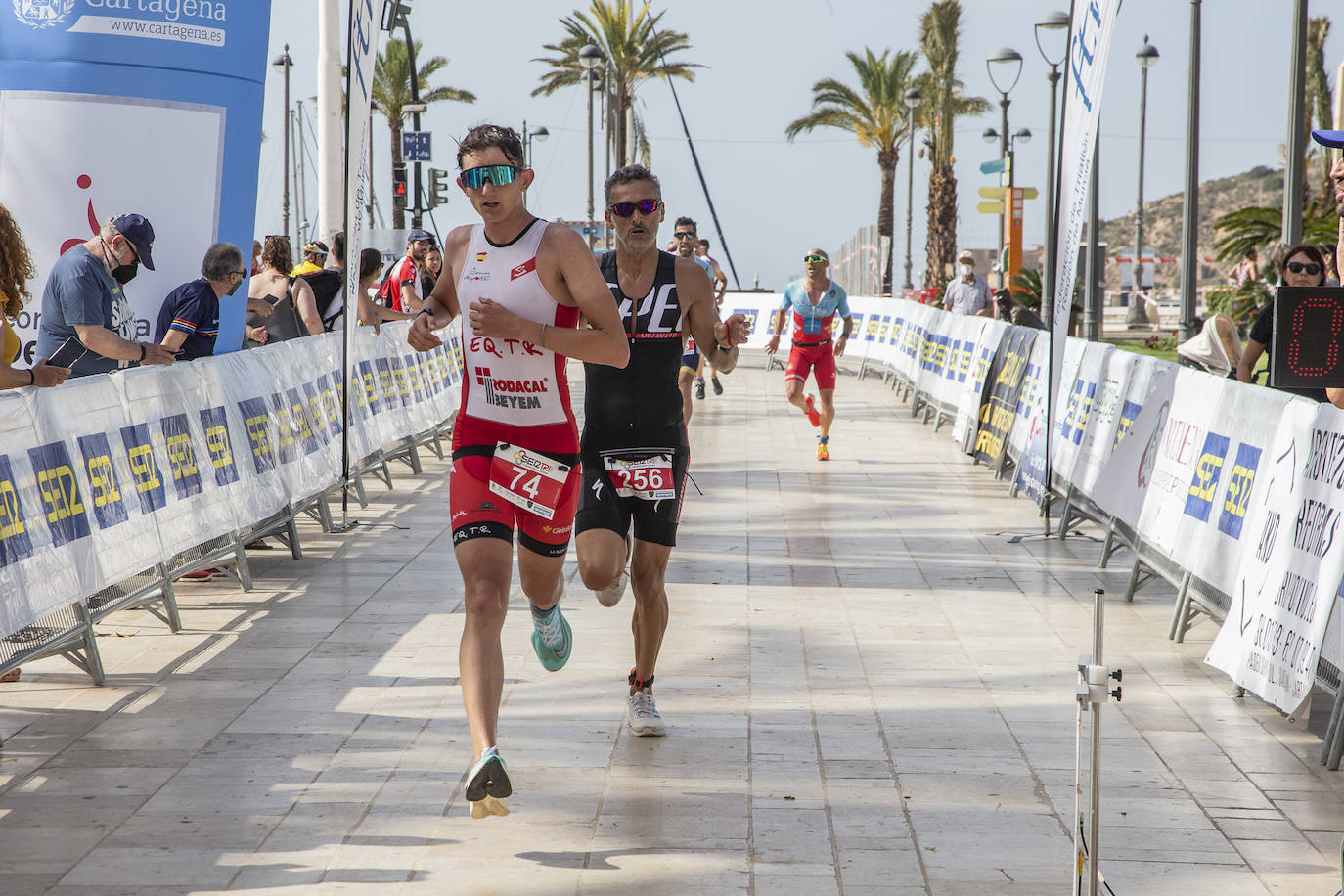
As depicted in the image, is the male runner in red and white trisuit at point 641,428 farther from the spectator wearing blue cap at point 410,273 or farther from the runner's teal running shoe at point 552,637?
the spectator wearing blue cap at point 410,273

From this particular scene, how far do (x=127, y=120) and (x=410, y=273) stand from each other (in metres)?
5.40

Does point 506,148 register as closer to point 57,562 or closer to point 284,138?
point 57,562

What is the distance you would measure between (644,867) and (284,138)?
56.4 m

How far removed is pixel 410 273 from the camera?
15.0 meters

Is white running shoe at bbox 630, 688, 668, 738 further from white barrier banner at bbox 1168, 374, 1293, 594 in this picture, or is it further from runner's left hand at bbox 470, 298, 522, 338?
white barrier banner at bbox 1168, 374, 1293, 594

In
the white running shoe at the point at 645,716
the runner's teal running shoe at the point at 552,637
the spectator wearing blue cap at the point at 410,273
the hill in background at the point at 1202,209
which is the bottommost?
the white running shoe at the point at 645,716

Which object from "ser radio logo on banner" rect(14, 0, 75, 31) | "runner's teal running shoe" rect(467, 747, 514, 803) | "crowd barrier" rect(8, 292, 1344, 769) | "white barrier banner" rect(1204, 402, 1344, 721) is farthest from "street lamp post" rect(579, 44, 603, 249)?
"runner's teal running shoe" rect(467, 747, 514, 803)

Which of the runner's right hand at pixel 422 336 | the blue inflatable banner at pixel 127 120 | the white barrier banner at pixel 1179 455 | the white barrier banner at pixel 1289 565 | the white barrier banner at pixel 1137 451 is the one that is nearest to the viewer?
the runner's right hand at pixel 422 336

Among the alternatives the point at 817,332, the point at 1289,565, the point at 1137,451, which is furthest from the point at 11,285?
the point at 817,332

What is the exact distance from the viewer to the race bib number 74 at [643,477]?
5.61m

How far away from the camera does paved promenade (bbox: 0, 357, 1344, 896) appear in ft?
14.5

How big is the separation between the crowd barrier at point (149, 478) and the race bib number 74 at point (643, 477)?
245 cm

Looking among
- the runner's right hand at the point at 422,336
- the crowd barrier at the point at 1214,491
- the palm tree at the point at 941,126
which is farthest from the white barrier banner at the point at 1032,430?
the palm tree at the point at 941,126

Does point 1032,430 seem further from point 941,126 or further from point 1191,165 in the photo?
point 941,126
